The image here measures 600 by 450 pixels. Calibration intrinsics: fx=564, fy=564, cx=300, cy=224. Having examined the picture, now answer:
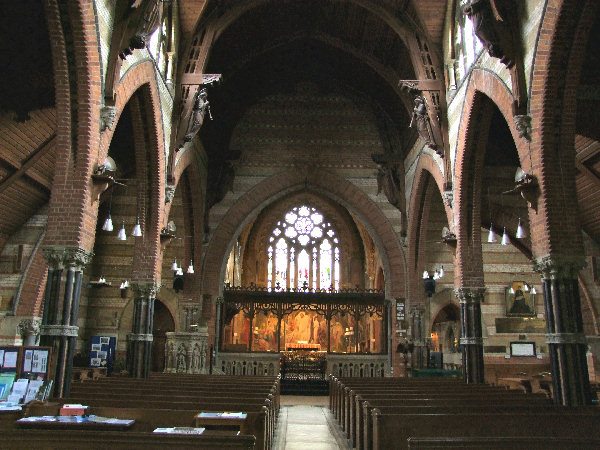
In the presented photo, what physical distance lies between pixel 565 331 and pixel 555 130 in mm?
3724

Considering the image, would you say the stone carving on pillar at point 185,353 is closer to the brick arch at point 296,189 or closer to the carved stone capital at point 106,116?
the brick arch at point 296,189

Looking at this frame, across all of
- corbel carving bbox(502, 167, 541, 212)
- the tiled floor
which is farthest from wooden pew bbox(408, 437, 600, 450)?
corbel carving bbox(502, 167, 541, 212)

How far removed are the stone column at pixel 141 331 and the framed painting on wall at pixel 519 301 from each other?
14.4m

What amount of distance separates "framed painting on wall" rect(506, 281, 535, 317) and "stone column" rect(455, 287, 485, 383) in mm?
8140

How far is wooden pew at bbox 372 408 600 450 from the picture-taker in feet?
21.2

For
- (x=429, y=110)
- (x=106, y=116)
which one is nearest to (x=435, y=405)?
(x=106, y=116)

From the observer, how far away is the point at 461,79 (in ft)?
51.8

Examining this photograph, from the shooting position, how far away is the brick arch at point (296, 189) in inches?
922

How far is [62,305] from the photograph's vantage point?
10156 millimetres

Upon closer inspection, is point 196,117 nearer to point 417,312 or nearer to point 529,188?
point 529,188

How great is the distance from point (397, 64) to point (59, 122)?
14494mm

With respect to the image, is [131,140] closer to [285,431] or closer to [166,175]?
[166,175]

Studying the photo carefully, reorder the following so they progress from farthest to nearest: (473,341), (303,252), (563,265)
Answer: (303,252), (473,341), (563,265)

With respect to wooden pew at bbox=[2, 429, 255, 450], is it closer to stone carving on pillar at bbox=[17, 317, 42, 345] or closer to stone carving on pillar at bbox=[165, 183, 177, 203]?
stone carving on pillar at bbox=[165, 183, 177, 203]
